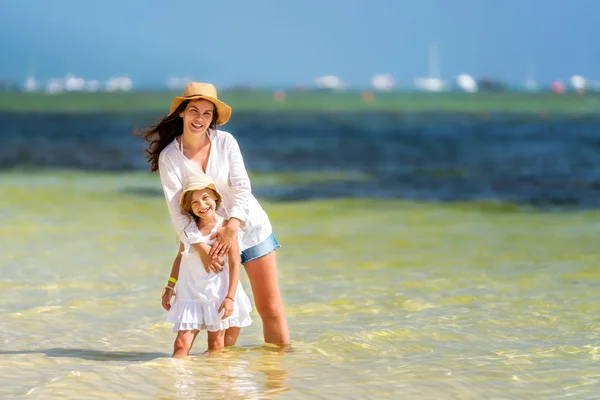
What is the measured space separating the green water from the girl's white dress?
26 centimetres

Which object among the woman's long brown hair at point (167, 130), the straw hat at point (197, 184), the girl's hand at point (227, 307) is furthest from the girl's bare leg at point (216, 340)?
the woman's long brown hair at point (167, 130)

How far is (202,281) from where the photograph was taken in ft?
18.2

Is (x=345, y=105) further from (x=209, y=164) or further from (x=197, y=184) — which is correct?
(x=197, y=184)

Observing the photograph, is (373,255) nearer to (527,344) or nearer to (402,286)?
(402,286)

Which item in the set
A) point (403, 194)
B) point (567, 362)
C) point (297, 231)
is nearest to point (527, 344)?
point (567, 362)

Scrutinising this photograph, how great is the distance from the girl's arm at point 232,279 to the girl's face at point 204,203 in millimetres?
190

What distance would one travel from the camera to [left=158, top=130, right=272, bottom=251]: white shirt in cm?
548

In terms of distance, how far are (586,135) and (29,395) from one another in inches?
1474

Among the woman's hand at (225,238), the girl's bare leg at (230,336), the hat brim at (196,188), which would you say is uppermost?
the hat brim at (196,188)

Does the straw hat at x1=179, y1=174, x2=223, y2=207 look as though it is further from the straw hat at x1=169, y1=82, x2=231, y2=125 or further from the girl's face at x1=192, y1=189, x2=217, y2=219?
the straw hat at x1=169, y1=82, x2=231, y2=125

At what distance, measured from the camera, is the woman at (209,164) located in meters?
5.47

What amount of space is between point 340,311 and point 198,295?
240cm

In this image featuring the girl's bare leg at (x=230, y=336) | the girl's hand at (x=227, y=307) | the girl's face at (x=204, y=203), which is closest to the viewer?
the girl's face at (x=204, y=203)

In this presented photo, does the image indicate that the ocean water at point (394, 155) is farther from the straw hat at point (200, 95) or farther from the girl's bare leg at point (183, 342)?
the girl's bare leg at point (183, 342)
